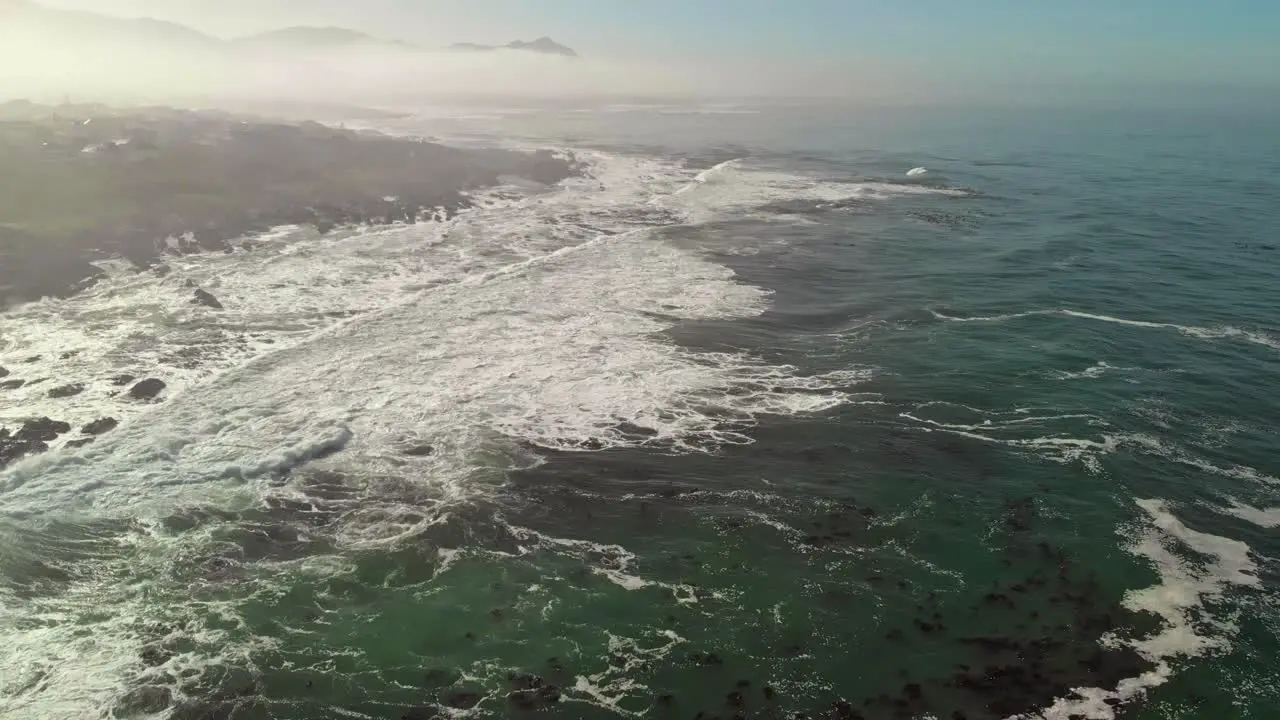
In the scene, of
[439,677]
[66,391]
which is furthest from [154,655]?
[66,391]

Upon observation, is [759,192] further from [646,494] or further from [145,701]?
[145,701]

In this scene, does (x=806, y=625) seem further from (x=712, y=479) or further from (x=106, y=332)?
(x=106, y=332)

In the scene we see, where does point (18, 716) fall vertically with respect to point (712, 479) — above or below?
below

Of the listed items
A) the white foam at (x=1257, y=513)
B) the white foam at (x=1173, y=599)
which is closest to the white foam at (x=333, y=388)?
the white foam at (x=1173, y=599)

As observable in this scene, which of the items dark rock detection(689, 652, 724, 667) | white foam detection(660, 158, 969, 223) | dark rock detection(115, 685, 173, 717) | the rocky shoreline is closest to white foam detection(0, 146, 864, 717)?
dark rock detection(115, 685, 173, 717)

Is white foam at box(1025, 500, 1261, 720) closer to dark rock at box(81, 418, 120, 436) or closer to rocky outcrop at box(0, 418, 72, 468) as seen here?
dark rock at box(81, 418, 120, 436)

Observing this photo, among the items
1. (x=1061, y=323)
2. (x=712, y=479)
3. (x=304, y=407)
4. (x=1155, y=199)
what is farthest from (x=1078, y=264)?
(x=304, y=407)
